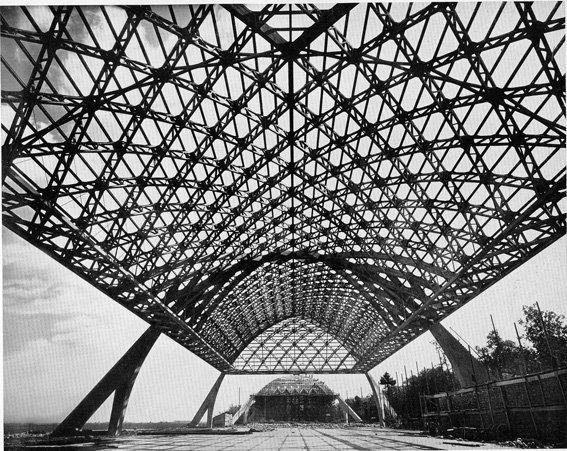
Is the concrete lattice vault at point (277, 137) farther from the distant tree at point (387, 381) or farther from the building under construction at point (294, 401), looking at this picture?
the building under construction at point (294, 401)

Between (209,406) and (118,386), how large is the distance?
3256 cm

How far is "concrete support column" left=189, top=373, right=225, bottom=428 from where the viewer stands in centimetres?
5632

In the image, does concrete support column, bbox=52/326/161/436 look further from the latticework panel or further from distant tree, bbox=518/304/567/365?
distant tree, bbox=518/304/567/365

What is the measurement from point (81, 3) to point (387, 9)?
9205 millimetres

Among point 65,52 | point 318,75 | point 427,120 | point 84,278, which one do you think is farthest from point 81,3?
point 84,278

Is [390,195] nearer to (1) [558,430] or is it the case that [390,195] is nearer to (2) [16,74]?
(1) [558,430]

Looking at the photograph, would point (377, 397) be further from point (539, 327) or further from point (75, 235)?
point (75, 235)

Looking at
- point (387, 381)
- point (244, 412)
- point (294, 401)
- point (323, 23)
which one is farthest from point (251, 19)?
point (294, 401)

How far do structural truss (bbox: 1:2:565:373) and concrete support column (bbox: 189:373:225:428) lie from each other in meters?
33.2

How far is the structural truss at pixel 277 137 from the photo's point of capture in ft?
43.2

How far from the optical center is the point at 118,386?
94.1 feet

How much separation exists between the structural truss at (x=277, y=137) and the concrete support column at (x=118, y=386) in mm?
2902

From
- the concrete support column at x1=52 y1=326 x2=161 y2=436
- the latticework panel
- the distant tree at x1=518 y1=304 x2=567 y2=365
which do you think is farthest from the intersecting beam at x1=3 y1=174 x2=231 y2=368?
the distant tree at x1=518 y1=304 x2=567 y2=365

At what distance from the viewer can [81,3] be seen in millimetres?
11875
